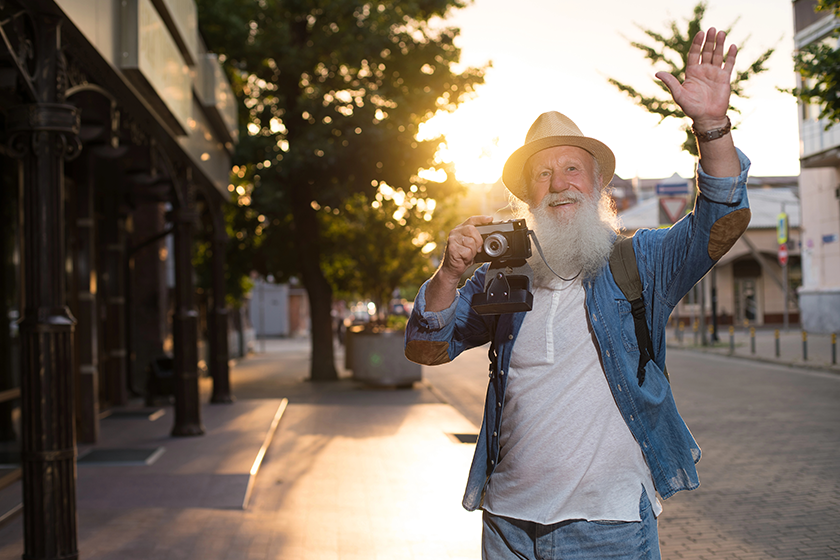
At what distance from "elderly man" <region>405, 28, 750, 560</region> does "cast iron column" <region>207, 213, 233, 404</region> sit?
37.4 ft

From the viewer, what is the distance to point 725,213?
2.12m

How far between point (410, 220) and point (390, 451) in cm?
1237

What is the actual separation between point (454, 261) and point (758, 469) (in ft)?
20.3

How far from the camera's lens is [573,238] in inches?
97.4

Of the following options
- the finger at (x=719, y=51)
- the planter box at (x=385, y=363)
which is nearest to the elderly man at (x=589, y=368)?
the finger at (x=719, y=51)

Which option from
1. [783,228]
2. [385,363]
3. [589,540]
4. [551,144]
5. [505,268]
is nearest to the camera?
[589,540]

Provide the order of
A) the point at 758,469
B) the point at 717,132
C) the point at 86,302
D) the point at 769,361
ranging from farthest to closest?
1. the point at 769,361
2. the point at 86,302
3. the point at 758,469
4. the point at 717,132

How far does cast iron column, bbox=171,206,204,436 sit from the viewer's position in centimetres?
974

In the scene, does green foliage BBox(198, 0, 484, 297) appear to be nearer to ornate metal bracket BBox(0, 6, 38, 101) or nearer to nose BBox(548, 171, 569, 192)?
ornate metal bracket BBox(0, 6, 38, 101)

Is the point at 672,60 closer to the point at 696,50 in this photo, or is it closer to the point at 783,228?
the point at 696,50

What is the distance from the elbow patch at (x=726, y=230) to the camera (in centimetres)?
212

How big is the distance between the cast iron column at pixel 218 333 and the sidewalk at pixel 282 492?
5.11ft

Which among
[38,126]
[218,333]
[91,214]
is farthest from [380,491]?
[218,333]

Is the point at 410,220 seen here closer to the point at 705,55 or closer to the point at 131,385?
the point at 131,385
